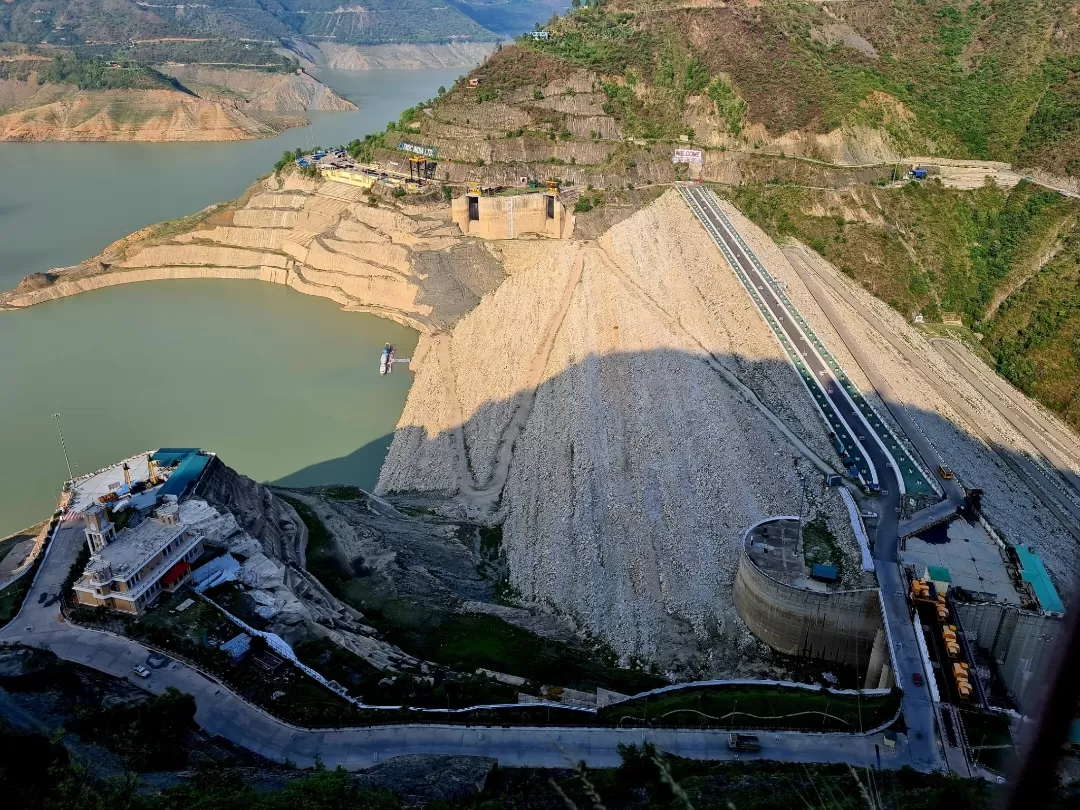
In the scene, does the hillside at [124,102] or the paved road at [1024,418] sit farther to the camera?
the hillside at [124,102]

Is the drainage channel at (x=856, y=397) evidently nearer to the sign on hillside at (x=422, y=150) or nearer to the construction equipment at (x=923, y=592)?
the construction equipment at (x=923, y=592)

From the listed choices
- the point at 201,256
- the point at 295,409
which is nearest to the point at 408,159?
the point at 201,256

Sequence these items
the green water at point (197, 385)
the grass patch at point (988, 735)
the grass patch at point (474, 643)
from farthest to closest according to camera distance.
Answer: the green water at point (197, 385) < the grass patch at point (474, 643) < the grass patch at point (988, 735)

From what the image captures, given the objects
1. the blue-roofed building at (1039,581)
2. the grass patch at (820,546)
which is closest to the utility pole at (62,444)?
the grass patch at (820,546)

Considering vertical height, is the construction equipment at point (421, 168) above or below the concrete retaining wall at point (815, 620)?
above

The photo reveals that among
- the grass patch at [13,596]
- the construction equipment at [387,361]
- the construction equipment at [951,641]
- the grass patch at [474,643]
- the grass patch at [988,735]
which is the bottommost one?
the construction equipment at [387,361]

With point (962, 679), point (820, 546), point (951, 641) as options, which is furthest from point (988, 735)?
point (820, 546)

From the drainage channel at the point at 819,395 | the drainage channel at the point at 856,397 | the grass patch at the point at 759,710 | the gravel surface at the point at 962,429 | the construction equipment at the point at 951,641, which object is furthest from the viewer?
the drainage channel at the point at 819,395
